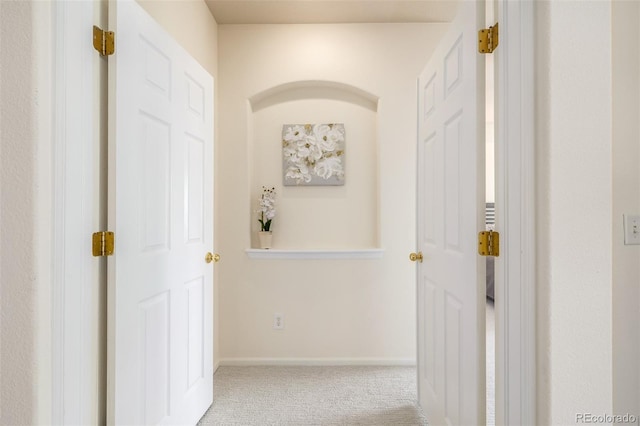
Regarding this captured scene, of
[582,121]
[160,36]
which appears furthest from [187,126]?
A: [582,121]

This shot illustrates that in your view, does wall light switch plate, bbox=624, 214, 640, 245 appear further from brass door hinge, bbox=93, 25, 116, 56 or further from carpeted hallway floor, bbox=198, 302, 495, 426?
brass door hinge, bbox=93, 25, 116, 56

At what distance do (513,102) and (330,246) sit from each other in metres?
2.07

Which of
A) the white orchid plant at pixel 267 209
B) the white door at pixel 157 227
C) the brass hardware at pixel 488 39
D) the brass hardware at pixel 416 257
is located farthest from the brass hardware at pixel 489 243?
the white orchid plant at pixel 267 209

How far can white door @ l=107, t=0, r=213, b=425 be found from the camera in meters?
1.33

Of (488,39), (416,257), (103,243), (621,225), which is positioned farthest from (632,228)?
(103,243)

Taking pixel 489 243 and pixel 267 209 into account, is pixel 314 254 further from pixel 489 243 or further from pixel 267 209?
pixel 489 243

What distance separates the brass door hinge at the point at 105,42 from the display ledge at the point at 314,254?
1811 mm

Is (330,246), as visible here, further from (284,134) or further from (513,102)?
(513,102)

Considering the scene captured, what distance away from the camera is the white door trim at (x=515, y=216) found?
3.55 ft

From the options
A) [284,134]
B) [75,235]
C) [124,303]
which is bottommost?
[124,303]

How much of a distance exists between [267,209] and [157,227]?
1340 millimetres

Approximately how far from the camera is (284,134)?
3.04m

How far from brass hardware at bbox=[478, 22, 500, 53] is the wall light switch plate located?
26.6 inches

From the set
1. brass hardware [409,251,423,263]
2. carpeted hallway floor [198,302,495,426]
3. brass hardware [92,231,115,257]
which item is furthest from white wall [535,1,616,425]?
brass hardware [92,231,115,257]
